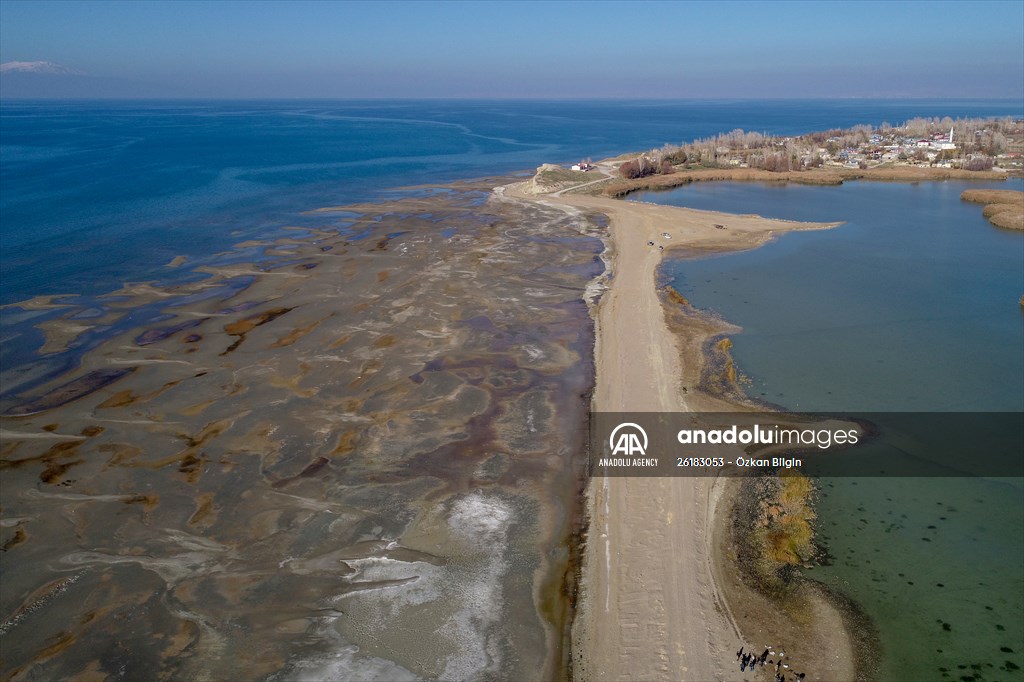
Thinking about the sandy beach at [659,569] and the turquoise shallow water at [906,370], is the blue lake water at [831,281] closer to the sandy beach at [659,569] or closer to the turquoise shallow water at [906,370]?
the turquoise shallow water at [906,370]

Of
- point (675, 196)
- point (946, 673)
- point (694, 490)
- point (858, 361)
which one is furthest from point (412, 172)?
point (946, 673)

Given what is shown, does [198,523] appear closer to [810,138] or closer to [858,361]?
[858,361]

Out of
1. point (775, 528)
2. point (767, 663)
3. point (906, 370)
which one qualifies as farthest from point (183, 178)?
point (767, 663)

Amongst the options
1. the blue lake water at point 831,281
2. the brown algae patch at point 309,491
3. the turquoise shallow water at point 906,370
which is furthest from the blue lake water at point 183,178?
the turquoise shallow water at point 906,370

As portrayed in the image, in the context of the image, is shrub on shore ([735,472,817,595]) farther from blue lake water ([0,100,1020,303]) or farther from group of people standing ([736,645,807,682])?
blue lake water ([0,100,1020,303])

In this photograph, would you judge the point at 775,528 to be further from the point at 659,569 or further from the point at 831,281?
the point at 831,281
